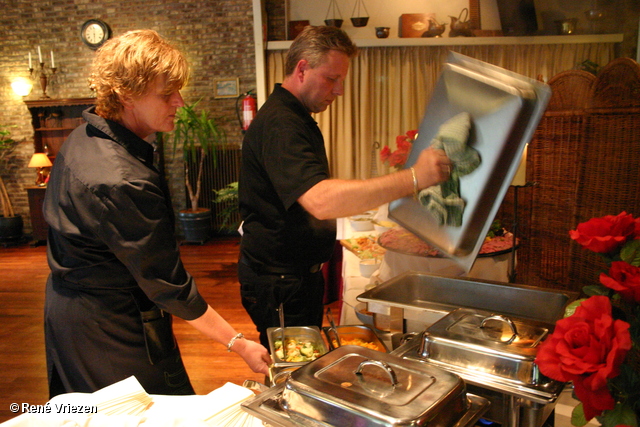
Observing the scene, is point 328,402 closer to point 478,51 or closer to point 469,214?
point 469,214

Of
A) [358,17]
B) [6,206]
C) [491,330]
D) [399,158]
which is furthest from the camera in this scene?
[6,206]

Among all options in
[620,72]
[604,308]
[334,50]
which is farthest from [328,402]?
[620,72]

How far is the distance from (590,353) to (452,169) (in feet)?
1.77

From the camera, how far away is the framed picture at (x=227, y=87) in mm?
6914

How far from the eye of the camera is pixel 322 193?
1291 millimetres

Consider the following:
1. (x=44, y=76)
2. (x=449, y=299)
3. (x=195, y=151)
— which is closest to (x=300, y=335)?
(x=449, y=299)

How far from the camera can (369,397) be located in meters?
0.81

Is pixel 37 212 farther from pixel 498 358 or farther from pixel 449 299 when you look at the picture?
pixel 498 358

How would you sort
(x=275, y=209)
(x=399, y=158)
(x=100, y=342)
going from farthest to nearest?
(x=399, y=158)
(x=275, y=209)
(x=100, y=342)

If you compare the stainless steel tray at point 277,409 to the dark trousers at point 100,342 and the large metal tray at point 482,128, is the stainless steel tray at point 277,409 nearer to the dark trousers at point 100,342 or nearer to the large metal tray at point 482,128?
the large metal tray at point 482,128

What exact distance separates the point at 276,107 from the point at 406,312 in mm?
731

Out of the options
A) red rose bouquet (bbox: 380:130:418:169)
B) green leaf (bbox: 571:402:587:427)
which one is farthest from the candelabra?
green leaf (bbox: 571:402:587:427)

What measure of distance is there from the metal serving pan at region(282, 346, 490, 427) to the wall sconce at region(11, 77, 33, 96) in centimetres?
776

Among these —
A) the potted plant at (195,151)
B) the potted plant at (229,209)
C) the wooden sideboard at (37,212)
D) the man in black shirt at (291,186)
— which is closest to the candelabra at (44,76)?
the wooden sideboard at (37,212)
